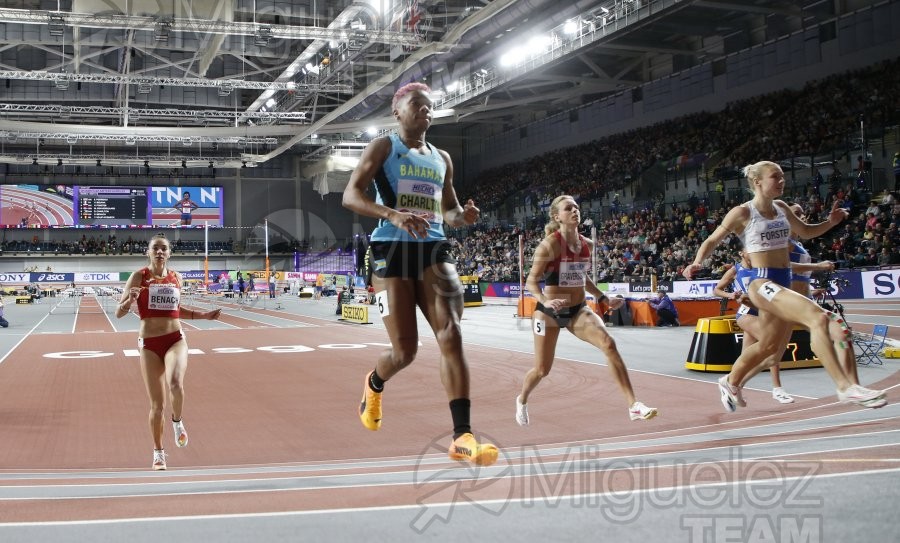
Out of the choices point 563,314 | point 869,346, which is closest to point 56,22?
point 563,314

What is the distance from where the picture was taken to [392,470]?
5480mm

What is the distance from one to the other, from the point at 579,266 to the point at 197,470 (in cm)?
372

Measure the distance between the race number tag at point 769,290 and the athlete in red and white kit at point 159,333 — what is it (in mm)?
5010

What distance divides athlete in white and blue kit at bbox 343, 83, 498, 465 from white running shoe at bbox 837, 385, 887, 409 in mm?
2922

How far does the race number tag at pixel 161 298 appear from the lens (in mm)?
6742

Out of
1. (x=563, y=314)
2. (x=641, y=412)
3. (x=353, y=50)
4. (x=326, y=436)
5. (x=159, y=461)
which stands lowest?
(x=326, y=436)

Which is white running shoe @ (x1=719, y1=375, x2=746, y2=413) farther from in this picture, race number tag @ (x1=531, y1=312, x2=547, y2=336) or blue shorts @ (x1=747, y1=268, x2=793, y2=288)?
race number tag @ (x1=531, y1=312, x2=547, y2=336)

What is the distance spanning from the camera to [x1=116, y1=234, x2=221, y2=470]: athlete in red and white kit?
21.6 feet

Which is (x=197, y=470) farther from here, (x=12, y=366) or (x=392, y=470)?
(x=12, y=366)

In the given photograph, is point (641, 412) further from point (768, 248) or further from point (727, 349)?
point (727, 349)

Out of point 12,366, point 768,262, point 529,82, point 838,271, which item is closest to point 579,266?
Result: point 768,262

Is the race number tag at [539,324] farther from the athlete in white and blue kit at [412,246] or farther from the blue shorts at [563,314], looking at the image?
the athlete in white and blue kit at [412,246]

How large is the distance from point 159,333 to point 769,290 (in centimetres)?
526

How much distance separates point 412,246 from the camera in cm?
437
